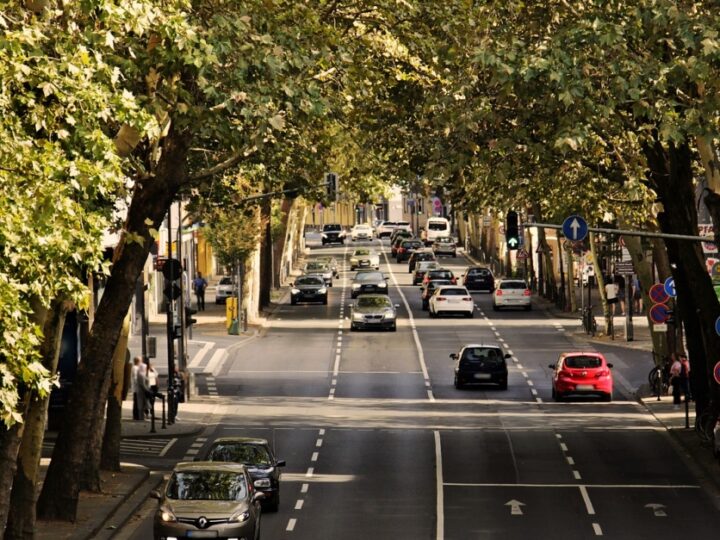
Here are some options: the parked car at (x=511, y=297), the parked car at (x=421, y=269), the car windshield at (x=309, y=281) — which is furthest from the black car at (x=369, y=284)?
the parked car at (x=421, y=269)

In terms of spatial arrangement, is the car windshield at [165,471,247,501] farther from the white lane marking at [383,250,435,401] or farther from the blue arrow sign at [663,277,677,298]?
the white lane marking at [383,250,435,401]

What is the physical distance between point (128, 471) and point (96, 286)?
1757 centimetres

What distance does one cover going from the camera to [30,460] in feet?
85.0

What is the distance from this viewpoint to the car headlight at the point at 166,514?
26156 millimetres

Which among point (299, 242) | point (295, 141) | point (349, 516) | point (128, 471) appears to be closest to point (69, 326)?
point (128, 471)

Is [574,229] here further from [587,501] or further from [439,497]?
[439,497]

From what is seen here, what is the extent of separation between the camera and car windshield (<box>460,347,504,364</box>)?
53.4 metres

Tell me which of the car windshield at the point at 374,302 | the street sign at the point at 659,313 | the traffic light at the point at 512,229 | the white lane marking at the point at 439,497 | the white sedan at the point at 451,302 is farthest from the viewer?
the white sedan at the point at 451,302

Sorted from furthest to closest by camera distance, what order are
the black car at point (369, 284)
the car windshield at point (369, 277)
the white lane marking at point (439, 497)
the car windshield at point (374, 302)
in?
the car windshield at point (369, 277)
the black car at point (369, 284)
the car windshield at point (374, 302)
the white lane marking at point (439, 497)

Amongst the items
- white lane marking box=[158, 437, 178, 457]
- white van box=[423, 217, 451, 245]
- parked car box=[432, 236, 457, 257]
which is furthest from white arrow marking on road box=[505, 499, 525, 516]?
white van box=[423, 217, 451, 245]

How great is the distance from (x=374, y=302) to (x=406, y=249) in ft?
175

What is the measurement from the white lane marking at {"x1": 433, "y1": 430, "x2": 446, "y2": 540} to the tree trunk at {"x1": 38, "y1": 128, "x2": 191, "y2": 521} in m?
6.03

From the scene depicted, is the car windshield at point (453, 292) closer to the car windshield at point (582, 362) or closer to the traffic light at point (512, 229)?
the car windshield at point (582, 362)

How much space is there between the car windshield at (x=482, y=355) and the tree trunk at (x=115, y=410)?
19103 mm
